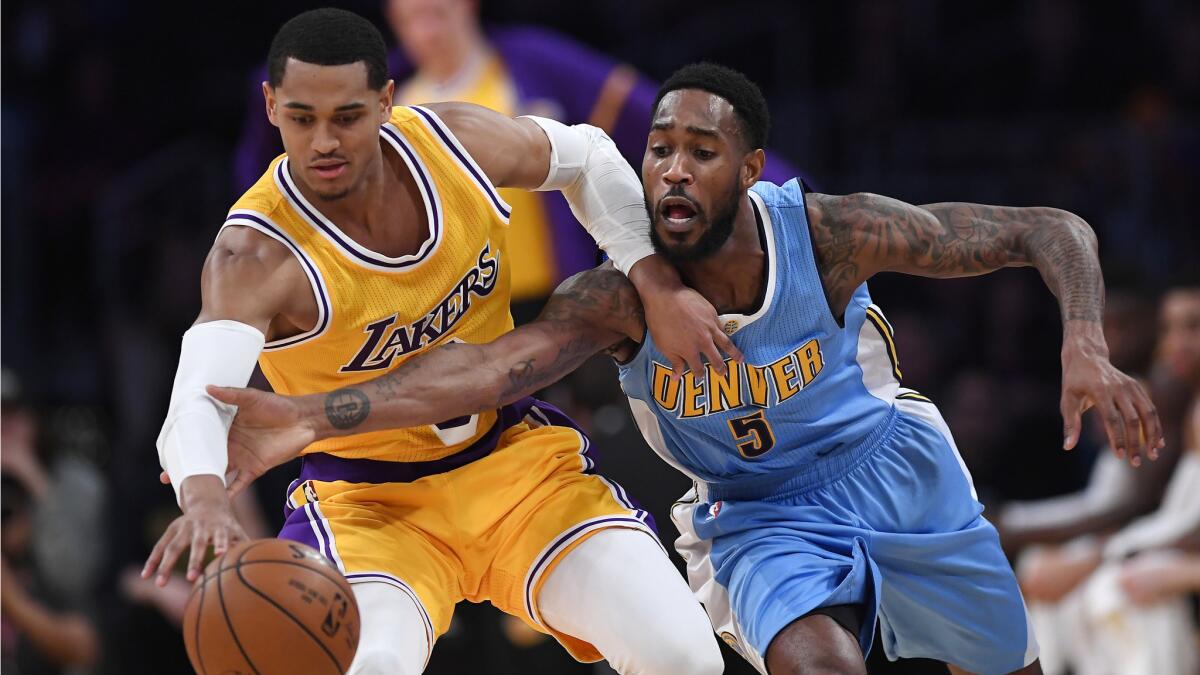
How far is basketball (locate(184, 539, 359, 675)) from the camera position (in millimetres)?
3346

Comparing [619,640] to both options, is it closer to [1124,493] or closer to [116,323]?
[1124,493]

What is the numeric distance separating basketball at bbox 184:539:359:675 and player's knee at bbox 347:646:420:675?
0.74 ft

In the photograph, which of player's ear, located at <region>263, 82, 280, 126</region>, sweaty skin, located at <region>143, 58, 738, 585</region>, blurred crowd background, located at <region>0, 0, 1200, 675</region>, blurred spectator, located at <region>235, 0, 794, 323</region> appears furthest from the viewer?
blurred crowd background, located at <region>0, 0, 1200, 675</region>

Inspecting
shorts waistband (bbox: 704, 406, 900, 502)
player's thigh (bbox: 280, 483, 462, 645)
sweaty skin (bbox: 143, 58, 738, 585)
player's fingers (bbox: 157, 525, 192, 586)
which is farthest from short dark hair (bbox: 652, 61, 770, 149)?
player's fingers (bbox: 157, 525, 192, 586)

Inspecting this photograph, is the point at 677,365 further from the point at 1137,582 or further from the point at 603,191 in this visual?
the point at 1137,582

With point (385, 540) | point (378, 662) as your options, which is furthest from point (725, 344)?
point (378, 662)

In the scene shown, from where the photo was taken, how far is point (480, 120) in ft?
13.8

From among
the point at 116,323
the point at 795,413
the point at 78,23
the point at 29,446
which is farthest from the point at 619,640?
the point at 78,23

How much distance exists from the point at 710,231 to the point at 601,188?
409 millimetres

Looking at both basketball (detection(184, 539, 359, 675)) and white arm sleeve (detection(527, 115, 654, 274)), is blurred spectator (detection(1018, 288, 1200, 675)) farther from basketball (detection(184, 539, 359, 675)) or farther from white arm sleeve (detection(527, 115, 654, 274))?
basketball (detection(184, 539, 359, 675))

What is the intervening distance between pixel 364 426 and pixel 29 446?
4.48 m

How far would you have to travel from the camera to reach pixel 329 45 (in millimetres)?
3775

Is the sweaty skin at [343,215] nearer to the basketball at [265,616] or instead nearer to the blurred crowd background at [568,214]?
the basketball at [265,616]

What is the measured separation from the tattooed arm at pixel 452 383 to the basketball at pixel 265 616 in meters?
0.23
